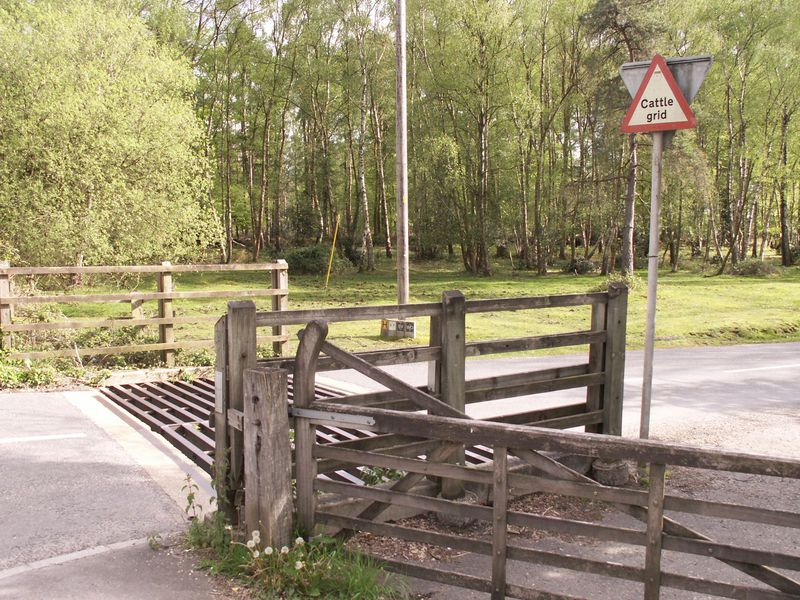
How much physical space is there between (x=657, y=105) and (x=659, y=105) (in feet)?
0.05

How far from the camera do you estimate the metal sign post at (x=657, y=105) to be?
17.7 ft

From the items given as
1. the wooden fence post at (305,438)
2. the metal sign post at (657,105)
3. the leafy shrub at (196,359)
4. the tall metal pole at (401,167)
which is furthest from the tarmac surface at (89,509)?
the tall metal pole at (401,167)

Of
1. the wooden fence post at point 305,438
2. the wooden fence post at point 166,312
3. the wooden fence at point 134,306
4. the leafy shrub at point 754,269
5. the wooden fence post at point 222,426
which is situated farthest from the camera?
the leafy shrub at point 754,269

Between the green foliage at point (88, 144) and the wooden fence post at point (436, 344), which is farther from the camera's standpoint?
the green foliage at point (88, 144)

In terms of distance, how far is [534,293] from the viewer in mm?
26391

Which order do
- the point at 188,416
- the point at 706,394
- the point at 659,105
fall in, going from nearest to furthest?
1. the point at 659,105
2. the point at 188,416
3. the point at 706,394

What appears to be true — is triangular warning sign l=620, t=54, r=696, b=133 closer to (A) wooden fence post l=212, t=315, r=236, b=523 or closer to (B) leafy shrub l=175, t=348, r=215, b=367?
(A) wooden fence post l=212, t=315, r=236, b=523

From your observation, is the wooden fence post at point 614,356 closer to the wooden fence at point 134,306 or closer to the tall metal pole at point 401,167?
the wooden fence at point 134,306

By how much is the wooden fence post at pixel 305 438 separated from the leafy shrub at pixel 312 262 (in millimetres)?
30227

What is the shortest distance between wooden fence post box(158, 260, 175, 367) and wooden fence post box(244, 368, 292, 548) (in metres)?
6.98

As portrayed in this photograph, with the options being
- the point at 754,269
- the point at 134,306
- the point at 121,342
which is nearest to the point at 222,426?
the point at 134,306

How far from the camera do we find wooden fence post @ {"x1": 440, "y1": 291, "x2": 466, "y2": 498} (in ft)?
15.8

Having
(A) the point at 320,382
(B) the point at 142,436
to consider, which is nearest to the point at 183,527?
(B) the point at 142,436

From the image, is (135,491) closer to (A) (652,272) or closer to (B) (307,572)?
(B) (307,572)
